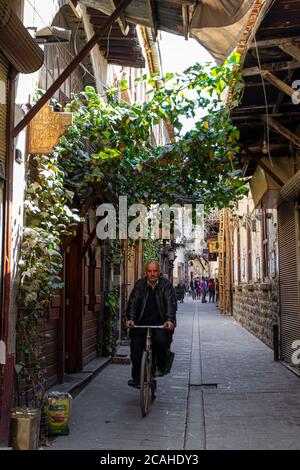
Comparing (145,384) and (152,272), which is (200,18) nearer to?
(152,272)

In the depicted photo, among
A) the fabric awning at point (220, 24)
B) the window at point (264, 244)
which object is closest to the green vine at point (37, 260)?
the fabric awning at point (220, 24)

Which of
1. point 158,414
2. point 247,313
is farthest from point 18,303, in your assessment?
point 247,313

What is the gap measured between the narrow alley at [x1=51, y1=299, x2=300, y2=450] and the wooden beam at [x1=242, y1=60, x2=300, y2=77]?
4374 millimetres

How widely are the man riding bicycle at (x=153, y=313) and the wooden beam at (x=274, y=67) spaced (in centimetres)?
288

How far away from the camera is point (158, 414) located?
21.6 ft

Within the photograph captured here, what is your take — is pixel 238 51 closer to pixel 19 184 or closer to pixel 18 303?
pixel 19 184

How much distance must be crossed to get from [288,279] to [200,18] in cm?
620

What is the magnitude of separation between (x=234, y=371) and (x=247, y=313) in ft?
24.9

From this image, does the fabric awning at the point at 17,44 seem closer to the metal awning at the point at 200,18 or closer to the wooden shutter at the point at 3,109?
the wooden shutter at the point at 3,109

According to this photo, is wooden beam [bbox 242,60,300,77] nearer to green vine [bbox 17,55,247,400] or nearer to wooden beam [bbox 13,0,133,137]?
green vine [bbox 17,55,247,400]

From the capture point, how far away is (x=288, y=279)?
1043 cm

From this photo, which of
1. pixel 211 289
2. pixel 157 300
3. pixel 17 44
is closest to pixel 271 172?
pixel 157 300

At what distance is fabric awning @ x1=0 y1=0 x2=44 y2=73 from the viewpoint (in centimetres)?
494

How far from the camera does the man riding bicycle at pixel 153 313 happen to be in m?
7.03
